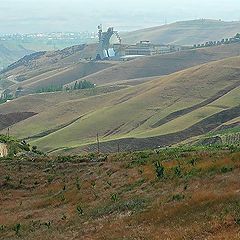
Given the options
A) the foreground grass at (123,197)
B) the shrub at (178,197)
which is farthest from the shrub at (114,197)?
the shrub at (178,197)

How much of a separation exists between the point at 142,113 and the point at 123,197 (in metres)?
107

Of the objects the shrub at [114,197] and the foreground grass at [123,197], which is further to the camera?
the shrub at [114,197]

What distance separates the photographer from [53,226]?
24.8 metres

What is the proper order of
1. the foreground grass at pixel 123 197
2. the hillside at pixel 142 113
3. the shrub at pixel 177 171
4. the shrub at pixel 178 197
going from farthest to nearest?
the hillside at pixel 142 113, the shrub at pixel 177 171, the shrub at pixel 178 197, the foreground grass at pixel 123 197

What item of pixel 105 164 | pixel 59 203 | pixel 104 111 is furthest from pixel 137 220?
pixel 104 111

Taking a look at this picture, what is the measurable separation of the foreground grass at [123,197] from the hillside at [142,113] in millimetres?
59861

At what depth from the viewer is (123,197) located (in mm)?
27094

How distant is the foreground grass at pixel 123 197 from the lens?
63.2 feet

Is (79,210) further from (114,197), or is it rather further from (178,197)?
(178,197)

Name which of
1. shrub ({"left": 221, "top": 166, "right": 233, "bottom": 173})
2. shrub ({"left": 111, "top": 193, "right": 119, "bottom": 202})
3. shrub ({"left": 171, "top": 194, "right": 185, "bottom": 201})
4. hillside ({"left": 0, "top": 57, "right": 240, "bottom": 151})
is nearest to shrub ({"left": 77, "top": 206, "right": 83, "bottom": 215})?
shrub ({"left": 111, "top": 193, "right": 119, "bottom": 202})

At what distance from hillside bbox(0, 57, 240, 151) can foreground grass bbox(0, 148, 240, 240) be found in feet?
196

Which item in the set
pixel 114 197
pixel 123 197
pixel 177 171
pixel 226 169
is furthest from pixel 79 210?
pixel 226 169

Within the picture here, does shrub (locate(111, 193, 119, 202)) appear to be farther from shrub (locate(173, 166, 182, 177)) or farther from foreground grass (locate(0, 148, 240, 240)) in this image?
shrub (locate(173, 166, 182, 177))

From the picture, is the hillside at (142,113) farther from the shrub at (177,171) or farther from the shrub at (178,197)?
the shrub at (178,197)
